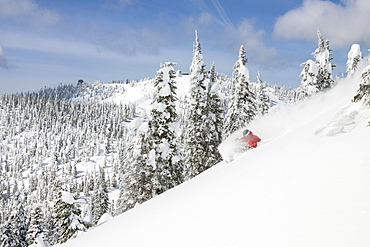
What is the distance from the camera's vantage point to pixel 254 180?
4957 millimetres

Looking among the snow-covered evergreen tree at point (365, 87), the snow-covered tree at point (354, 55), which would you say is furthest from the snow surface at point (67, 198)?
the snow-covered tree at point (354, 55)

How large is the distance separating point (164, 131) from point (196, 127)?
21.2 feet

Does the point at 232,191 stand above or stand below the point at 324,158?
below

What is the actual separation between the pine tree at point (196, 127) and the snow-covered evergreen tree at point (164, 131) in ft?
17.6

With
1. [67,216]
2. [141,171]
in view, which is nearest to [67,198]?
[67,216]

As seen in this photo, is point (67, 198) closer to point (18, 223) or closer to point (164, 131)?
point (164, 131)

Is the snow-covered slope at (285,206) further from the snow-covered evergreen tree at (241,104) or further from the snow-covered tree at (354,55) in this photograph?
the snow-covered tree at (354,55)

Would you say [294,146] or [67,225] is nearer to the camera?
[294,146]

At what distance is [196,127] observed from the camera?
1032 inches

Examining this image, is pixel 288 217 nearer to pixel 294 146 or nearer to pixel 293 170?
pixel 293 170

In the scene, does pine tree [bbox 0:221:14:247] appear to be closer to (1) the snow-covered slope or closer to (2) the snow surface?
(2) the snow surface

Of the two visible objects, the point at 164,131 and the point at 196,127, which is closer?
the point at 164,131

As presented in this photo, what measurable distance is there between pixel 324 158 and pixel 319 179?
3.16ft

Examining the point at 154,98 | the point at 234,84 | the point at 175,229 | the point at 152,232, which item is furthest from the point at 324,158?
the point at 234,84
